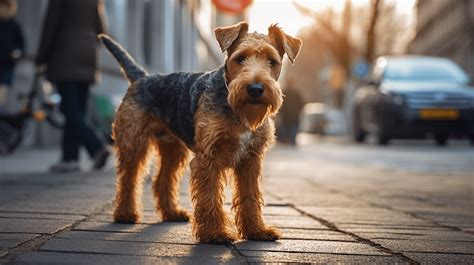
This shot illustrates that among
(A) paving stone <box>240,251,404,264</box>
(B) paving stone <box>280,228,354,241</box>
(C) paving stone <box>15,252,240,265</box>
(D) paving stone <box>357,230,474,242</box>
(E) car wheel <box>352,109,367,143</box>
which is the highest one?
(C) paving stone <box>15,252,240,265</box>

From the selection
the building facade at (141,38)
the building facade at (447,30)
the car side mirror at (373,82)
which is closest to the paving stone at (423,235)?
the building facade at (141,38)

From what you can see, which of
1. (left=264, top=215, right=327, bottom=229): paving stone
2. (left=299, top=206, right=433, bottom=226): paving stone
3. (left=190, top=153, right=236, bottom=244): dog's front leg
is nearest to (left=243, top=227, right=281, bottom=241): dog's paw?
(left=190, top=153, right=236, bottom=244): dog's front leg

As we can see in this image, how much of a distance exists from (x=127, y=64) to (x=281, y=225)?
5.14 ft

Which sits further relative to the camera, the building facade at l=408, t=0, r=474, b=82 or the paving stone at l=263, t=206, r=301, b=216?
the building facade at l=408, t=0, r=474, b=82

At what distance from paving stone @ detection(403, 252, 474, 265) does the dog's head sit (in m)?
0.96

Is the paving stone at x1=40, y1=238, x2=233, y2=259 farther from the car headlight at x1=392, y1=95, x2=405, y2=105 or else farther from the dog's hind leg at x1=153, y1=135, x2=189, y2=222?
the car headlight at x1=392, y1=95, x2=405, y2=105

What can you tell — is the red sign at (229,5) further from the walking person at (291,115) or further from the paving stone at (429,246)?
the paving stone at (429,246)

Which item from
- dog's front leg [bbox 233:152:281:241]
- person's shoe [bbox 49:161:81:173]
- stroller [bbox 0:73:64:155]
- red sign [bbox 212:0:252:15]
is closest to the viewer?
dog's front leg [bbox 233:152:281:241]

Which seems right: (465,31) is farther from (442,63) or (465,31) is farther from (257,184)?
(257,184)

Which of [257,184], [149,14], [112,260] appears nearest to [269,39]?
[257,184]

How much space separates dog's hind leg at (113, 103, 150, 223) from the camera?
445 centimetres

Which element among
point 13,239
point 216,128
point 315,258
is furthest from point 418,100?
point 13,239

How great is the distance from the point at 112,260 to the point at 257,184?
115 cm

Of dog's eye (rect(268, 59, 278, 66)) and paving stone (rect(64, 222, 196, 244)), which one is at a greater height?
dog's eye (rect(268, 59, 278, 66))
